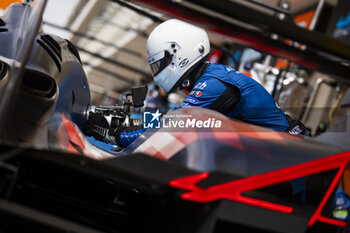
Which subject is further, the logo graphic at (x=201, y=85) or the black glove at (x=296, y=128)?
the black glove at (x=296, y=128)

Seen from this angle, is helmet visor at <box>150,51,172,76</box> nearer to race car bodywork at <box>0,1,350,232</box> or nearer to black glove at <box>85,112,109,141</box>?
black glove at <box>85,112,109,141</box>

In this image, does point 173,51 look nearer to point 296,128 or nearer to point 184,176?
point 296,128

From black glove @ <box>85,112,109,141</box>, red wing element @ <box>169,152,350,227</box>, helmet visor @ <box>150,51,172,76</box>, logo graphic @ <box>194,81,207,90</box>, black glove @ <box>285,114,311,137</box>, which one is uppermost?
helmet visor @ <box>150,51,172,76</box>

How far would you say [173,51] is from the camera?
2615 mm

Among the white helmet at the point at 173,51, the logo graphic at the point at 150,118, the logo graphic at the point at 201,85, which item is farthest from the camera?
the white helmet at the point at 173,51

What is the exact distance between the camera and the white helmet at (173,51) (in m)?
2.57

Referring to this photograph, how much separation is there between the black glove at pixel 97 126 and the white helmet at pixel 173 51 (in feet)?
1.69

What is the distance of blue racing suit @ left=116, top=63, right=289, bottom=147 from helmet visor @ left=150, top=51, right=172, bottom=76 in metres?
0.25

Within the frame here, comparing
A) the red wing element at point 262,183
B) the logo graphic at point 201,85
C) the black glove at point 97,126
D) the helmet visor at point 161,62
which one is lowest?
the black glove at point 97,126

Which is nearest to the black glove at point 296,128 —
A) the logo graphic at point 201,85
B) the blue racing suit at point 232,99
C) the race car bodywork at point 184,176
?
the blue racing suit at point 232,99

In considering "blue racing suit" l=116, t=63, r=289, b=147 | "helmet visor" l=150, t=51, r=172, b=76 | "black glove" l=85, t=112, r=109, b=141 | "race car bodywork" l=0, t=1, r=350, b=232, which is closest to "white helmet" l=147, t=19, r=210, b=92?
"helmet visor" l=150, t=51, r=172, b=76

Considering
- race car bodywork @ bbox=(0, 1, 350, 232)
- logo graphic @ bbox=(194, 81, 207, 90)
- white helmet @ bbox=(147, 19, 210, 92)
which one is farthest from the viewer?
white helmet @ bbox=(147, 19, 210, 92)

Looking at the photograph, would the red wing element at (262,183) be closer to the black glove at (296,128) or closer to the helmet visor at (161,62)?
the black glove at (296,128)

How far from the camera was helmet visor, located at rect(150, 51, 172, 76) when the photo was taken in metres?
2.58
